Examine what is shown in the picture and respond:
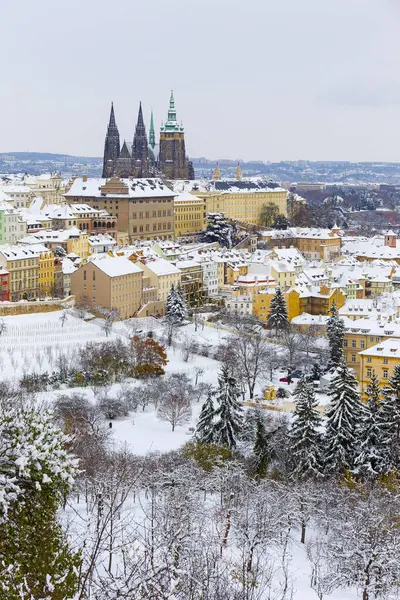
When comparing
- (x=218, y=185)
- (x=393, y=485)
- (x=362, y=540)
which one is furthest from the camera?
(x=218, y=185)

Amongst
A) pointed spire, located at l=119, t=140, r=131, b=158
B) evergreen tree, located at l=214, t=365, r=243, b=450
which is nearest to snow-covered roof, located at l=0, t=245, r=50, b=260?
evergreen tree, located at l=214, t=365, r=243, b=450

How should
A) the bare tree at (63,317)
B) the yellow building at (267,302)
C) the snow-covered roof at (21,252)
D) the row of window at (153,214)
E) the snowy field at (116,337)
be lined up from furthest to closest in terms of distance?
the row of window at (153,214)
the yellow building at (267,302)
the snow-covered roof at (21,252)
the bare tree at (63,317)
the snowy field at (116,337)

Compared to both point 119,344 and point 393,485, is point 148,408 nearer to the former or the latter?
point 119,344

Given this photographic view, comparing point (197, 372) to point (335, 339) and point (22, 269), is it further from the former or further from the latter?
point (22, 269)

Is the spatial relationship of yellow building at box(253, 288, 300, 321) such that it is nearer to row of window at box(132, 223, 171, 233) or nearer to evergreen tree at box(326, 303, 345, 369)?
evergreen tree at box(326, 303, 345, 369)

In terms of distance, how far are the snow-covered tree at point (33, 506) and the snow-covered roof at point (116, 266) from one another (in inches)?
1249

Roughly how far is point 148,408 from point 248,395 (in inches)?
169

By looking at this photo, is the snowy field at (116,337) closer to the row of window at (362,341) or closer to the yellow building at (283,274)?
the row of window at (362,341)

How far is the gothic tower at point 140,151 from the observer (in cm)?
7975

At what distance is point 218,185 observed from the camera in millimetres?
83500

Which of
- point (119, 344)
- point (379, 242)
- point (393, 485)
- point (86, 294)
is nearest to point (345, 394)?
point (393, 485)

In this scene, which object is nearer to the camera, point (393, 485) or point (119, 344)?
point (393, 485)

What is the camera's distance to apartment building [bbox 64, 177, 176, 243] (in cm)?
6234

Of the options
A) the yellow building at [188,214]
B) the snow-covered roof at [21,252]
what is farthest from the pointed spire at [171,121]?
the snow-covered roof at [21,252]
